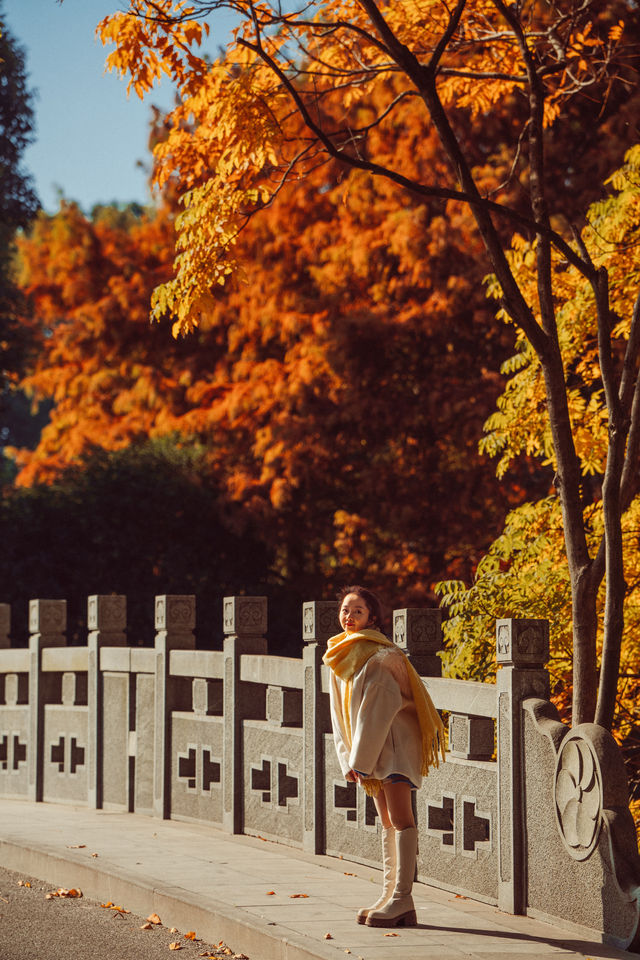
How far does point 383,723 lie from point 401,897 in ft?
2.96

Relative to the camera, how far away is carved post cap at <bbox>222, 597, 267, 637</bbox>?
9.82 meters

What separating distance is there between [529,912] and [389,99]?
14463 mm

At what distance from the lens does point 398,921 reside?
6.50m

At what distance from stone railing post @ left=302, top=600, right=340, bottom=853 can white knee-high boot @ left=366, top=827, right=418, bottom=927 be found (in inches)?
88.1

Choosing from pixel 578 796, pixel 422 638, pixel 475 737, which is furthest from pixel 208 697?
pixel 578 796

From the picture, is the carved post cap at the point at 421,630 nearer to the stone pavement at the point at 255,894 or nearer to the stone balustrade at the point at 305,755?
the stone balustrade at the point at 305,755

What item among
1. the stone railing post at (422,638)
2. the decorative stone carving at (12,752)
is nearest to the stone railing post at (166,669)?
the decorative stone carving at (12,752)

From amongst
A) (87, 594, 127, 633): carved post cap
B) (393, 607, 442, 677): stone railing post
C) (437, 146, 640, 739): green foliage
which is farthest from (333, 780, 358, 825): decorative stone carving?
(87, 594, 127, 633): carved post cap

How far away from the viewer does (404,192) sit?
61.0ft

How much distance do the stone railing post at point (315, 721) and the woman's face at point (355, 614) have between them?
204 cm

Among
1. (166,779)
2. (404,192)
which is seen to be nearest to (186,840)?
(166,779)

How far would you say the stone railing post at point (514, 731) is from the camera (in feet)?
22.0

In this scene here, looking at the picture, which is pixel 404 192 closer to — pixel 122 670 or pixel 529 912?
pixel 122 670

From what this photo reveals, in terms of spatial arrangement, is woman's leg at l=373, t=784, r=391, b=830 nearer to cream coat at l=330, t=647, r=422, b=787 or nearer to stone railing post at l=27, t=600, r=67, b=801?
cream coat at l=330, t=647, r=422, b=787
